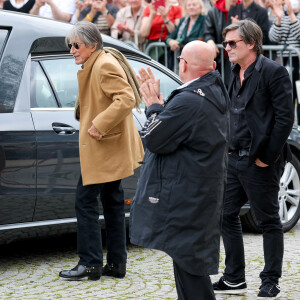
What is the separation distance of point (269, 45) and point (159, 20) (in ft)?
5.55

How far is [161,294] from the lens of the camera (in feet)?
16.9

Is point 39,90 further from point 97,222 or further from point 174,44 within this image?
point 174,44

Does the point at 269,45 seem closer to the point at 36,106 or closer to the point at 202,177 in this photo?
the point at 36,106

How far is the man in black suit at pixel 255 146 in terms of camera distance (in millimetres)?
4918

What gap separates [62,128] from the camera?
5.84 metres

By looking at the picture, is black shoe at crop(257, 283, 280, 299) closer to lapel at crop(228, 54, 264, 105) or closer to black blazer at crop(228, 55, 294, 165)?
black blazer at crop(228, 55, 294, 165)

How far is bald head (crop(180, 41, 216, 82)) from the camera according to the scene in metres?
3.94

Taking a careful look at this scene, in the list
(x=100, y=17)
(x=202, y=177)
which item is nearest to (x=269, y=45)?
(x=100, y=17)

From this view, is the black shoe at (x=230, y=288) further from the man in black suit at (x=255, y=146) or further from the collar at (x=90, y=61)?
the collar at (x=90, y=61)

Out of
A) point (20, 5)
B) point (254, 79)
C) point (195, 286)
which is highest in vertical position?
point (20, 5)

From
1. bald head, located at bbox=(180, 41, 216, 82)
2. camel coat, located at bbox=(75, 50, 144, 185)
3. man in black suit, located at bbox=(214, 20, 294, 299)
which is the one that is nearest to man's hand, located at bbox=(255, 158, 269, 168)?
man in black suit, located at bbox=(214, 20, 294, 299)

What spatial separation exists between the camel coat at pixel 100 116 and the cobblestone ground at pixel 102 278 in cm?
75

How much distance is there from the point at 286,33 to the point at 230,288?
214 inches

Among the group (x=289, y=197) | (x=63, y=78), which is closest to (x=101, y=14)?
(x=289, y=197)
